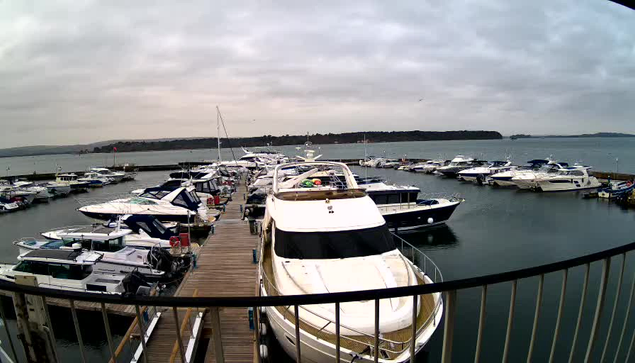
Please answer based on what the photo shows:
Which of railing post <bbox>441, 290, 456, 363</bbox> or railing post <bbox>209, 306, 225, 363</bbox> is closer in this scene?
railing post <bbox>209, 306, 225, 363</bbox>

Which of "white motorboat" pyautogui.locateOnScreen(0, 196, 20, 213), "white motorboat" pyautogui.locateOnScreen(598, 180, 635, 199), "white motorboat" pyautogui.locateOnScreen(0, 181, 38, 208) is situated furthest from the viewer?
"white motorboat" pyautogui.locateOnScreen(0, 181, 38, 208)

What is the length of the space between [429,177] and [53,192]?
4807cm

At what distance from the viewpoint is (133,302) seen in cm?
163

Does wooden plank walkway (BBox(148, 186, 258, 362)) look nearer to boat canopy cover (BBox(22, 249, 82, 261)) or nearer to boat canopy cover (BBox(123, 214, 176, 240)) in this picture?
boat canopy cover (BBox(123, 214, 176, 240))

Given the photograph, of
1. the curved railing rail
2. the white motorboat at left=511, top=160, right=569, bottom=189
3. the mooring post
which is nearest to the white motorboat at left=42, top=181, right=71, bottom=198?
the mooring post

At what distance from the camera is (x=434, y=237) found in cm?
1964

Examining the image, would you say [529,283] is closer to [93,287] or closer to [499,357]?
[499,357]

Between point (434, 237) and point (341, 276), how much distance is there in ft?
48.2

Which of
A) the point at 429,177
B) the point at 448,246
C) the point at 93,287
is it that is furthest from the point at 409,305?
the point at 429,177

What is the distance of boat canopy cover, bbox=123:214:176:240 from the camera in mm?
15463

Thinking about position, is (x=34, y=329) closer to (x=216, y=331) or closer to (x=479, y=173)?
(x=216, y=331)

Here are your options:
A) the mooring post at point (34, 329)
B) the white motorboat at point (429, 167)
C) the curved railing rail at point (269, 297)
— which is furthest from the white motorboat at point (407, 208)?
the white motorboat at point (429, 167)

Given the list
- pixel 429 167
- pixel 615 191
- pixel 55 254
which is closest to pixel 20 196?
pixel 55 254

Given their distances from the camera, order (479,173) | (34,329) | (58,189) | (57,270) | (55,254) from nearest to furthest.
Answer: (34,329)
(57,270)
(55,254)
(58,189)
(479,173)
